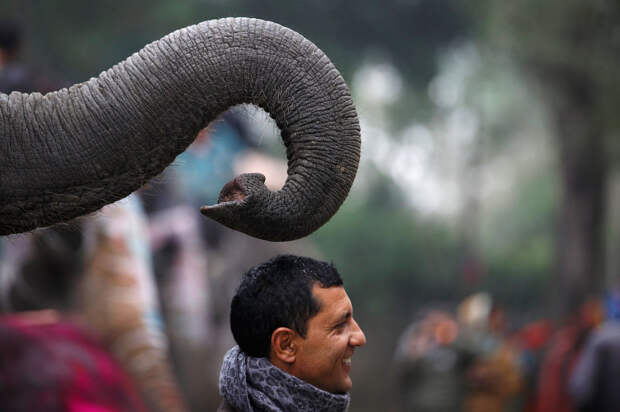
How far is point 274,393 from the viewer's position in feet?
8.29

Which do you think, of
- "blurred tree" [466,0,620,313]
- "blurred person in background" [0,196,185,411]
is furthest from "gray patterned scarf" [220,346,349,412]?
"blurred tree" [466,0,620,313]

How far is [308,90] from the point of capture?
2.38 metres

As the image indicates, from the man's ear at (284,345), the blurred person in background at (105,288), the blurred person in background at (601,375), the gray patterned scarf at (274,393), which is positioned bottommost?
the gray patterned scarf at (274,393)

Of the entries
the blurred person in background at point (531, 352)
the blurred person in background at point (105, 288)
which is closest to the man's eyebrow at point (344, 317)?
the blurred person in background at point (105, 288)

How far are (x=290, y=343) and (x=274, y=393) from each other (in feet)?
0.46

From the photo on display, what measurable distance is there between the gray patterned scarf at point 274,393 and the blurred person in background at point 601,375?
5373mm

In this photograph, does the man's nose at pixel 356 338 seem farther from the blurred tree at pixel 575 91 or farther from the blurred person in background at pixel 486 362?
the blurred tree at pixel 575 91

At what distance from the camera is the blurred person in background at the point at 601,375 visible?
742cm

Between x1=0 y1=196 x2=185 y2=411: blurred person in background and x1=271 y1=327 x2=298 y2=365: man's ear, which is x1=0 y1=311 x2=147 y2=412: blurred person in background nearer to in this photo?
x1=0 y1=196 x2=185 y2=411: blurred person in background

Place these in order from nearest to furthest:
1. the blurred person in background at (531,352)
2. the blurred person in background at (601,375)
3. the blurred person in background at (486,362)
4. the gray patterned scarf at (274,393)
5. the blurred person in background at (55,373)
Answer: the gray patterned scarf at (274,393) → the blurred person in background at (55,373) → the blurred person in background at (601,375) → the blurred person in background at (486,362) → the blurred person in background at (531,352)

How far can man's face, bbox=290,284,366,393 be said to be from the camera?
256cm

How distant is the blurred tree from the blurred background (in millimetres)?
Answer: 26

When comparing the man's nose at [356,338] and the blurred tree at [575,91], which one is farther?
the blurred tree at [575,91]

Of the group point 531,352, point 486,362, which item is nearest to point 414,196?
point 531,352
